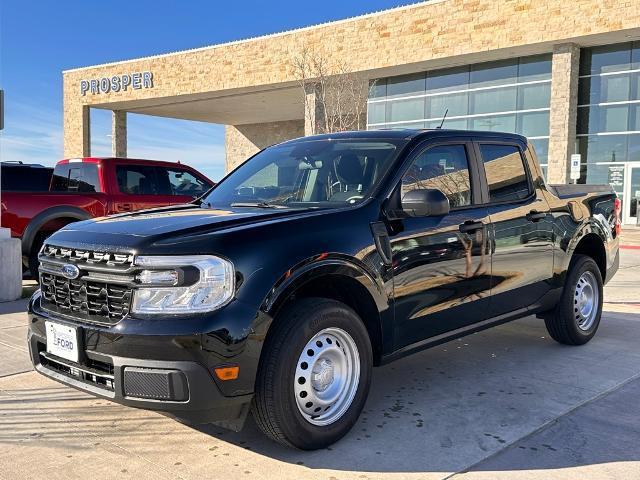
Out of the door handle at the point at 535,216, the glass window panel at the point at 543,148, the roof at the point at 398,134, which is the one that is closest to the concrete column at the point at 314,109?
the glass window panel at the point at 543,148

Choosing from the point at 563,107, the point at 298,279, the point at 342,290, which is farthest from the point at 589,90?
the point at 298,279

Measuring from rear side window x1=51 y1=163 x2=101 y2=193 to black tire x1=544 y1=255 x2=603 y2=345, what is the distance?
20.8ft

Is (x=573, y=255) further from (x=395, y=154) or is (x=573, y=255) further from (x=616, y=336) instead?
(x=395, y=154)

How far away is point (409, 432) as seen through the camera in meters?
3.70

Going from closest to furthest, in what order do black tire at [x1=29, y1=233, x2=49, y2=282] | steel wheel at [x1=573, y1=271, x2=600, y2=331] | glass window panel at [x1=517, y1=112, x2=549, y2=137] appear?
steel wheel at [x1=573, y1=271, x2=600, y2=331]
black tire at [x1=29, y1=233, x2=49, y2=282]
glass window panel at [x1=517, y1=112, x2=549, y2=137]

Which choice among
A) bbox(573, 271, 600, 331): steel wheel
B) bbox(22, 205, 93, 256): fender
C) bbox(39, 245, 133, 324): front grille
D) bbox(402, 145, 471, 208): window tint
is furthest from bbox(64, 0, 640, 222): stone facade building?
bbox(39, 245, 133, 324): front grille

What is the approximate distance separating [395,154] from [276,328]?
5.00 ft

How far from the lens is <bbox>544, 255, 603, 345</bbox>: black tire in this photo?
5.41 metres

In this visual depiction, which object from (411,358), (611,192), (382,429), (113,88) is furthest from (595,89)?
(113,88)

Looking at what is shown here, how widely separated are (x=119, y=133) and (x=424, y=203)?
4026cm

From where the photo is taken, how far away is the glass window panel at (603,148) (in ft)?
76.2

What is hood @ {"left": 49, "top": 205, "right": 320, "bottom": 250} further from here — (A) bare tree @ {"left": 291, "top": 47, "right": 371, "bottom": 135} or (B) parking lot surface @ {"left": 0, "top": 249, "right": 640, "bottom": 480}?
(A) bare tree @ {"left": 291, "top": 47, "right": 371, "bottom": 135}

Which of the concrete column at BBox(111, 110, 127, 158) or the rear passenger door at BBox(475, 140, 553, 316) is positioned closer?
the rear passenger door at BBox(475, 140, 553, 316)

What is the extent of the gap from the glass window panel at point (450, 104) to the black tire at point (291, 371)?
24062 mm
